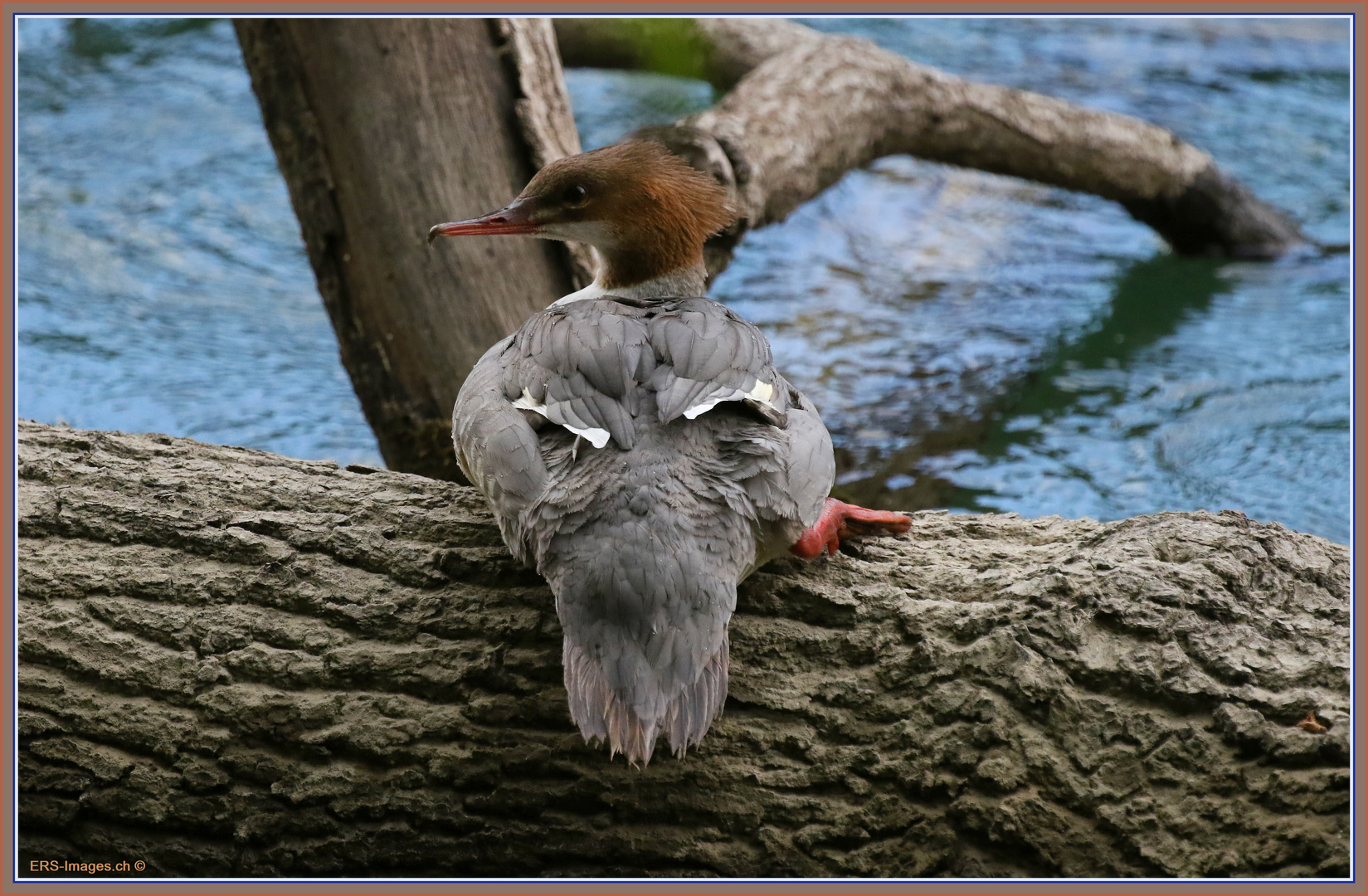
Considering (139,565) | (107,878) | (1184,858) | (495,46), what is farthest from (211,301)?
(1184,858)

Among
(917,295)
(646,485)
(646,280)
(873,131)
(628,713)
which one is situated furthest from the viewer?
(917,295)

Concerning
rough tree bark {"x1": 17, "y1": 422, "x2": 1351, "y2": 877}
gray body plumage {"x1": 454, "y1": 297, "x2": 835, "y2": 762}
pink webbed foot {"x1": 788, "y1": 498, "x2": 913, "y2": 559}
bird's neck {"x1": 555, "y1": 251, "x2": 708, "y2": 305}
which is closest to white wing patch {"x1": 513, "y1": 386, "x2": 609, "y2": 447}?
gray body plumage {"x1": 454, "y1": 297, "x2": 835, "y2": 762}

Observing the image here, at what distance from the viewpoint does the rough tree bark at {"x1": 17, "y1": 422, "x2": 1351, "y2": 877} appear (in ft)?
6.98

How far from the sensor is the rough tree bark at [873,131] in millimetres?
4656

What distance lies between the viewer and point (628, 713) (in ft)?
6.61

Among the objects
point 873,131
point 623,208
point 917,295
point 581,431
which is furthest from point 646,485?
point 917,295

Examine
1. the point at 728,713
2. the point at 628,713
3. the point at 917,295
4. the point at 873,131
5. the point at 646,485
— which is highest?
the point at 873,131

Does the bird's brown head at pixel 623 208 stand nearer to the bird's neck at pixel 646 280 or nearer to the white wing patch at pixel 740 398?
the bird's neck at pixel 646 280

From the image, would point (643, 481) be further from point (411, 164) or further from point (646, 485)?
point (411, 164)

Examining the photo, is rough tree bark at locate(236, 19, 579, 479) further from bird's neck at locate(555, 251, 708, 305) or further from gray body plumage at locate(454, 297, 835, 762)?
gray body plumage at locate(454, 297, 835, 762)

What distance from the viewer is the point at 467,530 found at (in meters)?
2.62

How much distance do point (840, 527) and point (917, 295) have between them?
4.19 meters

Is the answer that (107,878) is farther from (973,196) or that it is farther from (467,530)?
(973,196)

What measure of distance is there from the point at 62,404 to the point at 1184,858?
515 cm
